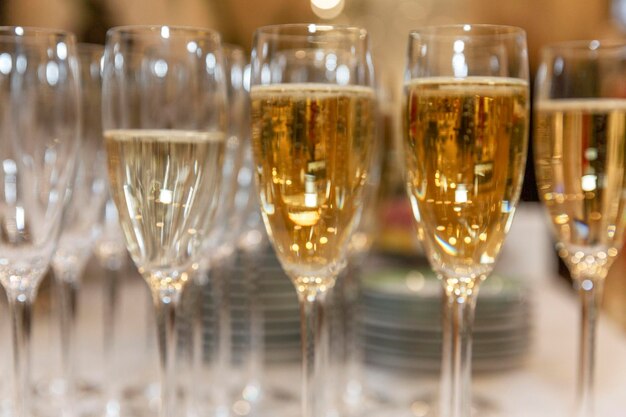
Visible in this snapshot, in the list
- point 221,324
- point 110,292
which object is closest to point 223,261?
point 221,324

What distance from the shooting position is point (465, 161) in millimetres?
756

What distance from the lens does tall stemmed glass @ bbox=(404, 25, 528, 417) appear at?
76 cm

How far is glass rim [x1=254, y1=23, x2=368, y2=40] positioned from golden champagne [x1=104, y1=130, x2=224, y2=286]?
11 cm

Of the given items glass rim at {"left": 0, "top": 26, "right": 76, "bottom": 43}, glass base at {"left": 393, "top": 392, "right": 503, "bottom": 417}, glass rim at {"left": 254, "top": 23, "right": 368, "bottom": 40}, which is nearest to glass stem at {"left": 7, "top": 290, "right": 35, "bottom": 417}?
glass rim at {"left": 0, "top": 26, "right": 76, "bottom": 43}

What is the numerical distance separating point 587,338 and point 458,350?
248 millimetres

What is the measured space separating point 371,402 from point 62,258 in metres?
0.43

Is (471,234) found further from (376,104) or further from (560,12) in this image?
(560,12)

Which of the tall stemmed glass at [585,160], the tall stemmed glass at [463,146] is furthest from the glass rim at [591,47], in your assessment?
the tall stemmed glass at [463,146]

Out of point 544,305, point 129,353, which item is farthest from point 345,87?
point 544,305

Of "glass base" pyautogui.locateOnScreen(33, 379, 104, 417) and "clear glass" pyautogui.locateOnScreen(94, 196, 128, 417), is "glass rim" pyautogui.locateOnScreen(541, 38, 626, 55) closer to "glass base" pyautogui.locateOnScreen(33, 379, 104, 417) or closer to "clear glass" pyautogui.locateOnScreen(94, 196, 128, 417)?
"clear glass" pyautogui.locateOnScreen(94, 196, 128, 417)

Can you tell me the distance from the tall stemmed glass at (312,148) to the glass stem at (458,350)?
0.37 feet

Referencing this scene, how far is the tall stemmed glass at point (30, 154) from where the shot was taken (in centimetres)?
77

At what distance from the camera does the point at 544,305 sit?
1821 millimetres

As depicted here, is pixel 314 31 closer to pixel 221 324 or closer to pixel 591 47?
pixel 591 47
